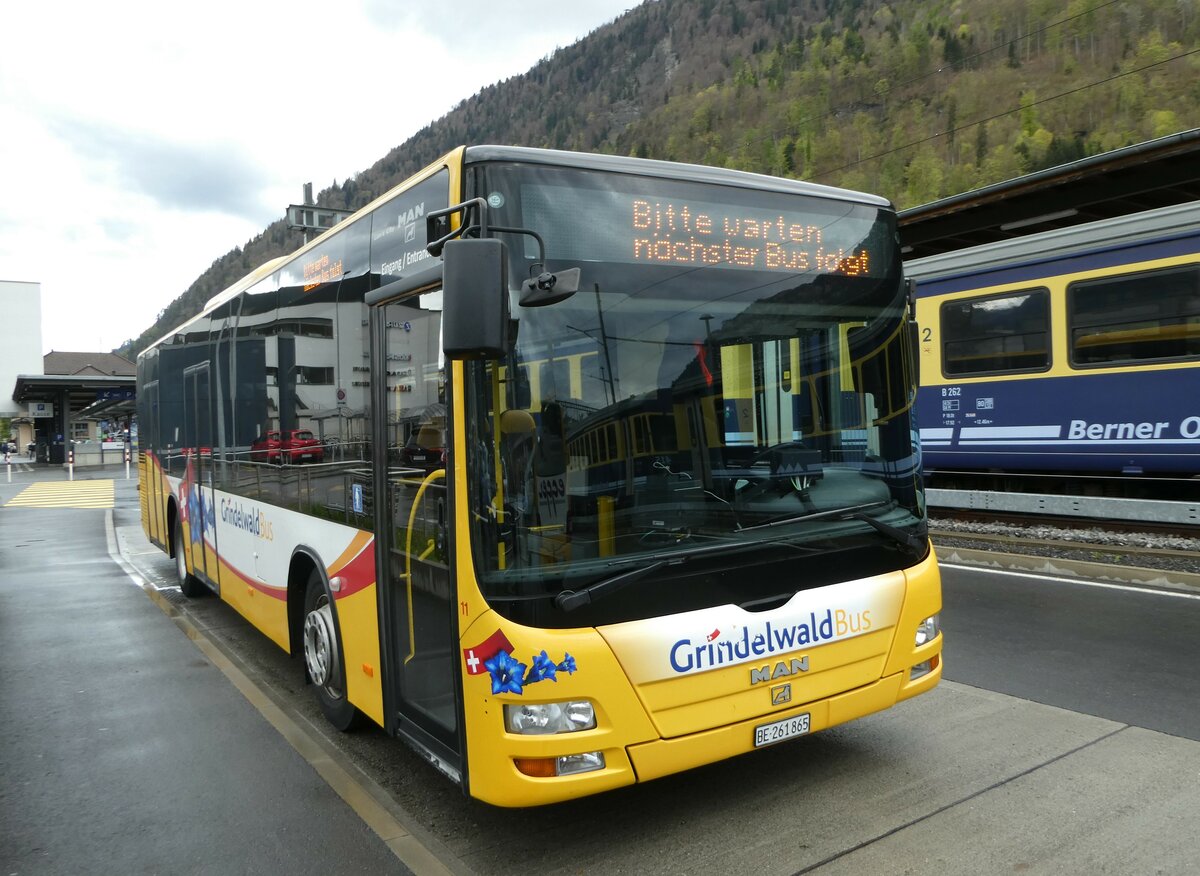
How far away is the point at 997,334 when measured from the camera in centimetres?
1262

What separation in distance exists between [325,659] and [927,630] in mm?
3269

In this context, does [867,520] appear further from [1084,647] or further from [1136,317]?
[1136,317]

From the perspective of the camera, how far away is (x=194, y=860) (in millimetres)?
3824

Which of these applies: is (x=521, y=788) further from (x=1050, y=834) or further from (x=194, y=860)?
(x=1050, y=834)

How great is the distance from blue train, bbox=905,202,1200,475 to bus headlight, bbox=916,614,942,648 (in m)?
7.17

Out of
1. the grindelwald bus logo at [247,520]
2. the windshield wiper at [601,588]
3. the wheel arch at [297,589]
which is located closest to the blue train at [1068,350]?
the grindelwald bus logo at [247,520]

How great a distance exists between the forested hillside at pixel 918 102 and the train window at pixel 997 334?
58120mm

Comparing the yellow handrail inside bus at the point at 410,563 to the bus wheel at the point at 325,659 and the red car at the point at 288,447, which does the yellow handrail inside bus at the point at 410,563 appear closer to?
the bus wheel at the point at 325,659

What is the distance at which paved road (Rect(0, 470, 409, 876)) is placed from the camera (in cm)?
388

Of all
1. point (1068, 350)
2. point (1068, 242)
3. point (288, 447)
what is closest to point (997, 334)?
point (1068, 350)

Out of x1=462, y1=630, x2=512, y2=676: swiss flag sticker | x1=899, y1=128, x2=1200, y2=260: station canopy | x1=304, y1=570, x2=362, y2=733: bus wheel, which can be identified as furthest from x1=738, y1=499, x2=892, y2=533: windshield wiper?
x1=899, y1=128, x2=1200, y2=260: station canopy

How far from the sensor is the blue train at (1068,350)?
34.7 ft

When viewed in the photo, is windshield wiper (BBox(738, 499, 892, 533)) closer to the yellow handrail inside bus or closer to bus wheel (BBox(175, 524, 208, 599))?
the yellow handrail inside bus

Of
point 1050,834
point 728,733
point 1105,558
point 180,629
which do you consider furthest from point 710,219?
point 1105,558
